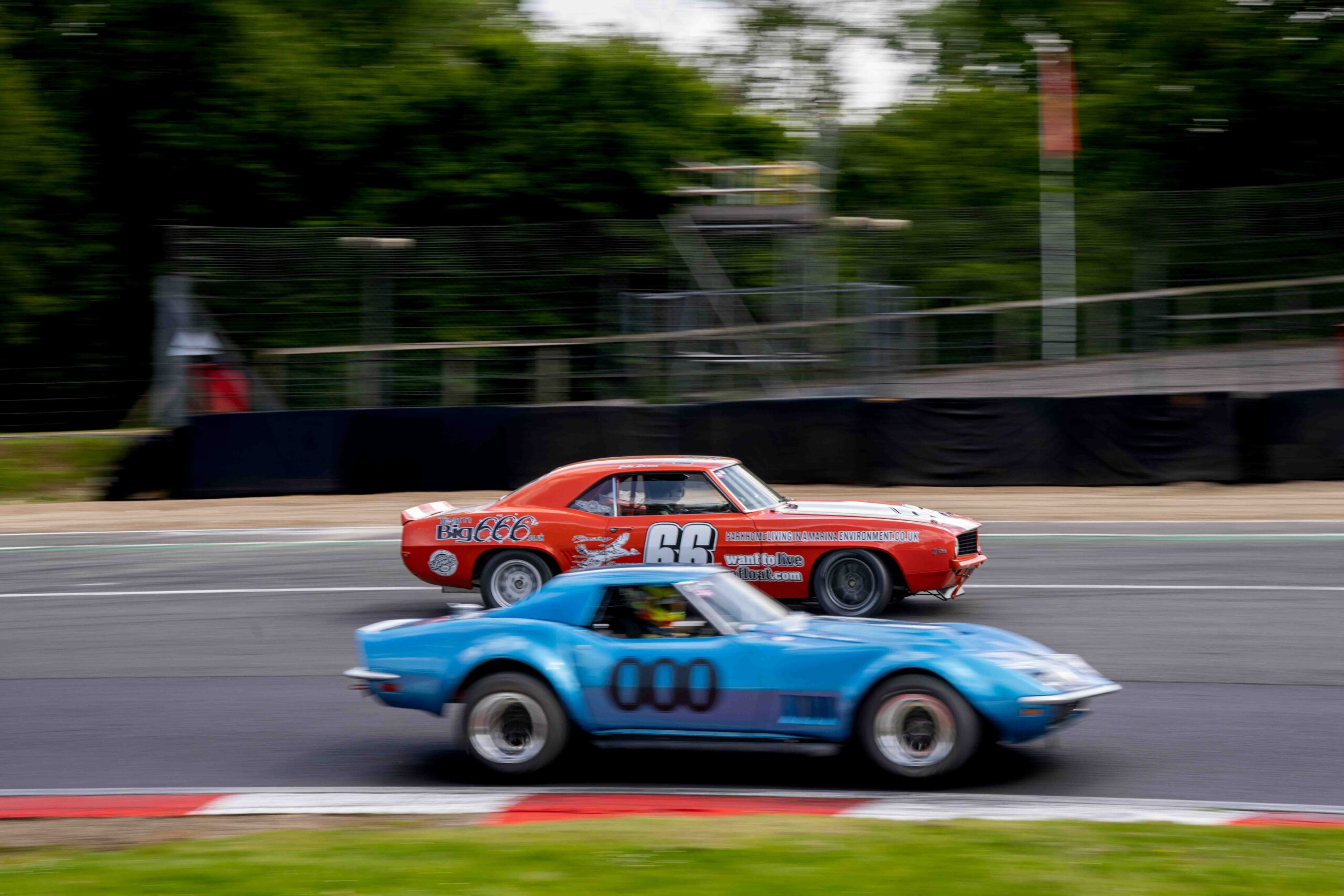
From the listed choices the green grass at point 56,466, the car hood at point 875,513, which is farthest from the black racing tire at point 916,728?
the green grass at point 56,466

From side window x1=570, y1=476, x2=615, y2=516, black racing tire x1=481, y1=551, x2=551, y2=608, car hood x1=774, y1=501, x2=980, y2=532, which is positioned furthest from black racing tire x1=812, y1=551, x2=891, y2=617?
black racing tire x1=481, y1=551, x2=551, y2=608

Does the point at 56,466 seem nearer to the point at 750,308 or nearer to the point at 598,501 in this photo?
the point at 750,308

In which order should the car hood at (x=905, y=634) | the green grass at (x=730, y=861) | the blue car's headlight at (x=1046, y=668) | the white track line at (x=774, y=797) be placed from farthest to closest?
1. the car hood at (x=905, y=634)
2. the blue car's headlight at (x=1046, y=668)
3. the white track line at (x=774, y=797)
4. the green grass at (x=730, y=861)

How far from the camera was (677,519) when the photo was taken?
414 inches

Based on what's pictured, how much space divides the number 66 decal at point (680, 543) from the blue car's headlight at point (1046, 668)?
3.96 m

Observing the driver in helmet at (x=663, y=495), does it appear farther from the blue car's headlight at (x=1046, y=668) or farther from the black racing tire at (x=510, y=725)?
the blue car's headlight at (x=1046, y=668)

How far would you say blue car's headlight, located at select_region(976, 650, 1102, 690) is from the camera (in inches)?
253

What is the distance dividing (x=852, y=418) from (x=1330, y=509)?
5.73 meters

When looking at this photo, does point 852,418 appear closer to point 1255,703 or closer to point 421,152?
point 1255,703

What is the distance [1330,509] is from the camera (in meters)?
15.4

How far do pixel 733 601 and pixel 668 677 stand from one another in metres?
0.55

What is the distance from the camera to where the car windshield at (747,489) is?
10.6m

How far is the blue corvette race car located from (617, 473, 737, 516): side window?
131 inches

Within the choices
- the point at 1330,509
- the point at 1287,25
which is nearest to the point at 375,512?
the point at 1330,509
